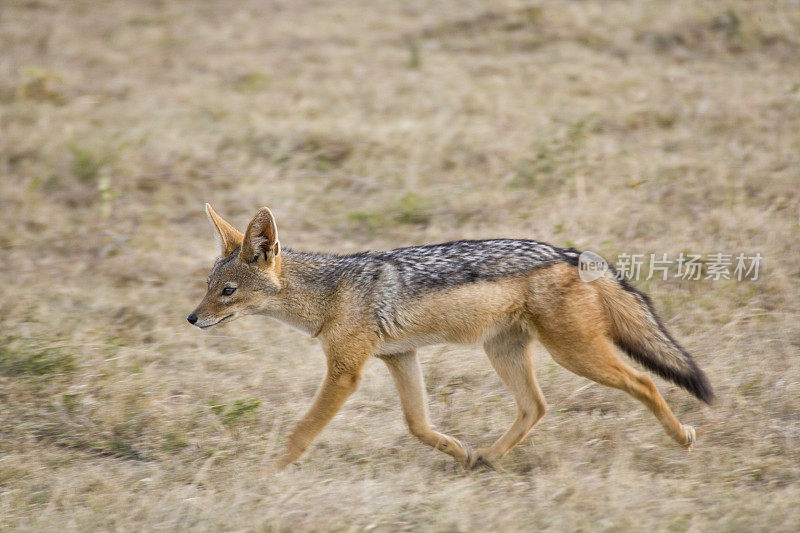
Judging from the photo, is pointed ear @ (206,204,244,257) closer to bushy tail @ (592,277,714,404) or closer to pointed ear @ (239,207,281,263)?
pointed ear @ (239,207,281,263)

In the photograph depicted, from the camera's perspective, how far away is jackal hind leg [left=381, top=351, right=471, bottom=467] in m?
5.84

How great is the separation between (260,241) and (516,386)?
1.96m

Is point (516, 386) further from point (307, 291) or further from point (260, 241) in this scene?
point (260, 241)

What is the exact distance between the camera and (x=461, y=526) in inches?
188

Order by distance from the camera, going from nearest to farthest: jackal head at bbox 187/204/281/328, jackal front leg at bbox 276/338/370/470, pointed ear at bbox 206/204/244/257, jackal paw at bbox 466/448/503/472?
jackal front leg at bbox 276/338/370/470 → jackal paw at bbox 466/448/503/472 → jackal head at bbox 187/204/281/328 → pointed ear at bbox 206/204/244/257

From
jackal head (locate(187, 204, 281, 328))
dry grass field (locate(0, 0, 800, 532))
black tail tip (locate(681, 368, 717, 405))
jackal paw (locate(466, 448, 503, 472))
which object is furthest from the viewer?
jackal head (locate(187, 204, 281, 328))

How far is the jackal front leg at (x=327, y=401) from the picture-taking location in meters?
5.69

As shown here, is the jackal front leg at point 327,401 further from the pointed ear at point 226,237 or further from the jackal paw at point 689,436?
the jackal paw at point 689,436

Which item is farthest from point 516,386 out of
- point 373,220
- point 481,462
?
point 373,220

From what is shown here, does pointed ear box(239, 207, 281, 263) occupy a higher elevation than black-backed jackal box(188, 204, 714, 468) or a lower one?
higher

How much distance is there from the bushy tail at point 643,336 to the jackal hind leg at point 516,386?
576 mm

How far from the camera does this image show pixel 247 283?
5992 mm

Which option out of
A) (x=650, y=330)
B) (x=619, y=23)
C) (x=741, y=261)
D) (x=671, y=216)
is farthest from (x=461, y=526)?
(x=619, y=23)

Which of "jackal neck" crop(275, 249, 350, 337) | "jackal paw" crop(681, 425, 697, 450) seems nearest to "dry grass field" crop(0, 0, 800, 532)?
"jackal paw" crop(681, 425, 697, 450)
